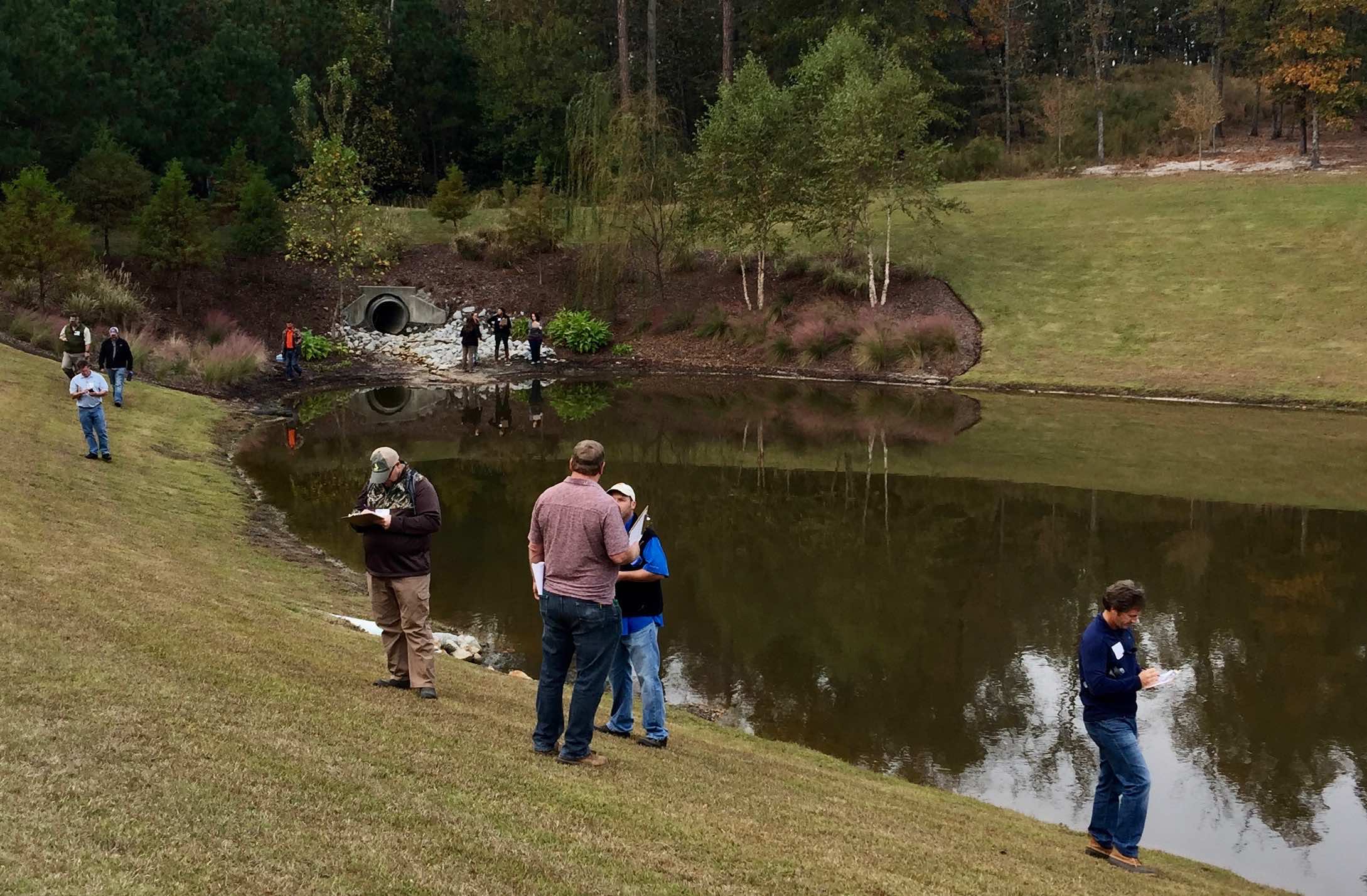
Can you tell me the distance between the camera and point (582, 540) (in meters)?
7.58

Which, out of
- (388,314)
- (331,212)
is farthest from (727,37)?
(331,212)

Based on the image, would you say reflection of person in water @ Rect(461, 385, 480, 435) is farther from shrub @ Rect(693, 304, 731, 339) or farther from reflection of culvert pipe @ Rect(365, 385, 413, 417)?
shrub @ Rect(693, 304, 731, 339)

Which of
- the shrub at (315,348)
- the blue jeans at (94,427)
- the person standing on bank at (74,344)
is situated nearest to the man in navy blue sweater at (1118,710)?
the blue jeans at (94,427)

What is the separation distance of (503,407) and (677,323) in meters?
12.6

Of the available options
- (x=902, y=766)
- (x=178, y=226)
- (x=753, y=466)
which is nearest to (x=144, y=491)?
(x=753, y=466)

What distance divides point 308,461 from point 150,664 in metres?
16.9

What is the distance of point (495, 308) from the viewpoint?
154 feet

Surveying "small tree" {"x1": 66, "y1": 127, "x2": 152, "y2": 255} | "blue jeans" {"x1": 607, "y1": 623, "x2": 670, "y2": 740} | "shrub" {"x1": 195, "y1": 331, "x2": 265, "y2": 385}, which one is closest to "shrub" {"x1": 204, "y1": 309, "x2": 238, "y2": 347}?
"shrub" {"x1": 195, "y1": 331, "x2": 265, "y2": 385}

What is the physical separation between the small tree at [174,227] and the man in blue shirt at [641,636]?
118ft

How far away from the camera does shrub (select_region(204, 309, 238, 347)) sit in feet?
129

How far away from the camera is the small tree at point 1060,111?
196 feet

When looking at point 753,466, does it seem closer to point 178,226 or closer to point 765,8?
point 178,226

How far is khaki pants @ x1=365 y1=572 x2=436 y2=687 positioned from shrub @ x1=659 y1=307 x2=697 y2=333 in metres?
35.8

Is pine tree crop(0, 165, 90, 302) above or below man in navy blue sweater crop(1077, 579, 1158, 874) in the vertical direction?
above
